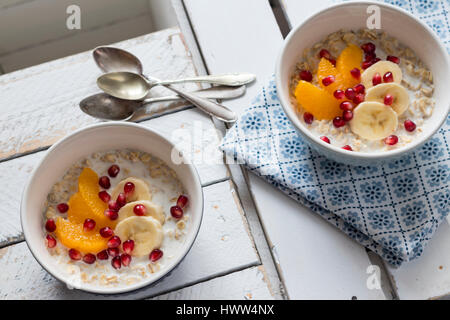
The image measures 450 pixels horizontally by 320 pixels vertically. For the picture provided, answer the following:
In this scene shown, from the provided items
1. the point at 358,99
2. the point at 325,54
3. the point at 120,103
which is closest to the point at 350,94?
the point at 358,99

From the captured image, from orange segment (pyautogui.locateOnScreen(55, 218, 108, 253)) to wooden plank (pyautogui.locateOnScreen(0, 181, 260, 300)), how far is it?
5.1 inches

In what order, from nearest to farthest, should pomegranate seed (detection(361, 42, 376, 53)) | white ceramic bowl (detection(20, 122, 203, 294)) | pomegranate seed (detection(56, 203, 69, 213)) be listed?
white ceramic bowl (detection(20, 122, 203, 294)), pomegranate seed (detection(56, 203, 69, 213)), pomegranate seed (detection(361, 42, 376, 53))

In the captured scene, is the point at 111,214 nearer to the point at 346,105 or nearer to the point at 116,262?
the point at 116,262

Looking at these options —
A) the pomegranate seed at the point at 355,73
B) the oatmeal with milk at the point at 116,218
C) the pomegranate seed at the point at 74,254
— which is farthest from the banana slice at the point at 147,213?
the pomegranate seed at the point at 355,73

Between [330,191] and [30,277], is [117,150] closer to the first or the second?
[30,277]

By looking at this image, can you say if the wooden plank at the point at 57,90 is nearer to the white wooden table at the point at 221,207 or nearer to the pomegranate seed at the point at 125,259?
the white wooden table at the point at 221,207

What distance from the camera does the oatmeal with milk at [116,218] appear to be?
1197mm

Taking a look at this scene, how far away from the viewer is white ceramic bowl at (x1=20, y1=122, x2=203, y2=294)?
1142 millimetres

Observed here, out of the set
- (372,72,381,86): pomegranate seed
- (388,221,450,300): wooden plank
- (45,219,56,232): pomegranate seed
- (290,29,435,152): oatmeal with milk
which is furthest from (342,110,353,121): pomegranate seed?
(45,219,56,232): pomegranate seed

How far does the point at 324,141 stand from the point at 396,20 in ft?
1.13

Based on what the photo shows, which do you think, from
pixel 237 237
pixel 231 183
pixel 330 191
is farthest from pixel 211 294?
pixel 330 191

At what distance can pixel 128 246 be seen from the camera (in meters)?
1.19

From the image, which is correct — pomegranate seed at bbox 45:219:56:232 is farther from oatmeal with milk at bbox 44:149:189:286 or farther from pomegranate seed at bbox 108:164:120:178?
pomegranate seed at bbox 108:164:120:178

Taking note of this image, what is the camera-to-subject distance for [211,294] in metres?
1.28
